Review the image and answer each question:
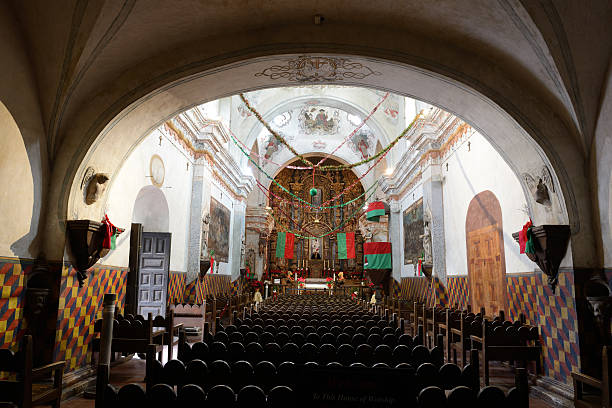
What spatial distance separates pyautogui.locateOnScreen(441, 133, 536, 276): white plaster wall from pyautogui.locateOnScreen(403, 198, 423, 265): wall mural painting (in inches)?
89.0

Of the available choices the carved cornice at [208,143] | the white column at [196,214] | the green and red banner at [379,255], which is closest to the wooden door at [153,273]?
the white column at [196,214]

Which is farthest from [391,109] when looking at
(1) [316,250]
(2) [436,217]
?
(1) [316,250]

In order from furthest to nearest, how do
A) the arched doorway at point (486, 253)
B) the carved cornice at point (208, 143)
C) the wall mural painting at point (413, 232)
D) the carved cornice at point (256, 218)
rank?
1. the carved cornice at point (256, 218)
2. the wall mural painting at point (413, 232)
3. the carved cornice at point (208, 143)
4. the arched doorway at point (486, 253)

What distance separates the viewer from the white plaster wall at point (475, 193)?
7.39 metres

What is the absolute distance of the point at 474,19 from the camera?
5.19 m

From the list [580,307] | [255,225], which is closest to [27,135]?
[580,307]

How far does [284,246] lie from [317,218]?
11.7ft

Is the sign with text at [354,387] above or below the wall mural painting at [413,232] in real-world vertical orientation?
below

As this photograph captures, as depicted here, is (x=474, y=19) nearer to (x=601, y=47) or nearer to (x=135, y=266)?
(x=601, y=47)

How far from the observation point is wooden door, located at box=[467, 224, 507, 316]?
8.08 meters

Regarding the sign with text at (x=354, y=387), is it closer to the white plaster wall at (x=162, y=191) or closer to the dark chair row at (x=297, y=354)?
the dark chair row at (x=297, y=354)

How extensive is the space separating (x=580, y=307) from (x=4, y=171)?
7218mm

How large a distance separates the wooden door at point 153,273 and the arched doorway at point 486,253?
24.5 ft

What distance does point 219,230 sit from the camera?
15.2 meters
